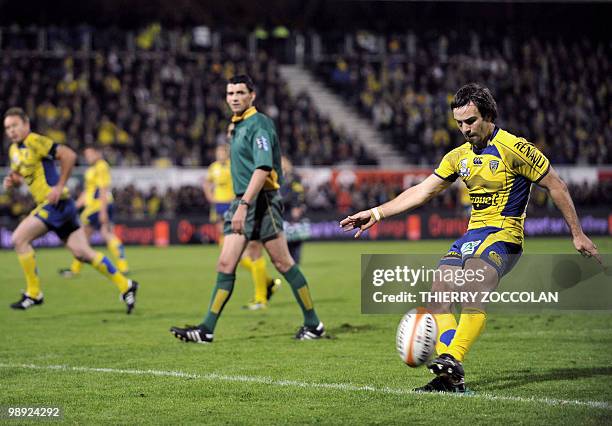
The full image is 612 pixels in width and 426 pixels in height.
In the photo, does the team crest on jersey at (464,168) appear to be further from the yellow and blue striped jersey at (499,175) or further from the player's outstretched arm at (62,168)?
the player's outstretched arm at (62,168)

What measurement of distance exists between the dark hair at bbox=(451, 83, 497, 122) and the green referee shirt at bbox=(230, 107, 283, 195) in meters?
2.73

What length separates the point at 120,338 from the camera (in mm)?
10359

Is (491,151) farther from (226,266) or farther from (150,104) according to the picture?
(150,104)

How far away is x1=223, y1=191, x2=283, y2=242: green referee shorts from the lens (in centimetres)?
976

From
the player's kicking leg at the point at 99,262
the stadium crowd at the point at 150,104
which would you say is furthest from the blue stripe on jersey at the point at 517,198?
the stadium crowd at the point at 150,104

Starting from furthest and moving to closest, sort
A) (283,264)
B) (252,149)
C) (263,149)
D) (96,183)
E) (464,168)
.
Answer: (96,183), (283,264), (252,149), (263,149), (464,168)

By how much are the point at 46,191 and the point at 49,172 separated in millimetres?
256

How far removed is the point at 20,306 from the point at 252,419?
7.58m

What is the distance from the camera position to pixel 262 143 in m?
9.44

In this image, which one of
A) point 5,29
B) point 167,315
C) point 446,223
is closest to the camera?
point 167,315

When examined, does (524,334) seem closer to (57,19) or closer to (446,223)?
(446,223)

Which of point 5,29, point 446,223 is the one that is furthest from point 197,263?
point 5,29

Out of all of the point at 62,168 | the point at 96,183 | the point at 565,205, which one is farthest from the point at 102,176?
the point at 565,205

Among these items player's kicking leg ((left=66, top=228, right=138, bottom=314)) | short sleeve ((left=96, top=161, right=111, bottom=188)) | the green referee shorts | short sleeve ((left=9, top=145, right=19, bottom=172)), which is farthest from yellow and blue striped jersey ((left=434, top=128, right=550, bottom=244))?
short sleeve ((left=96, top=161, right=111, bottom=188))
